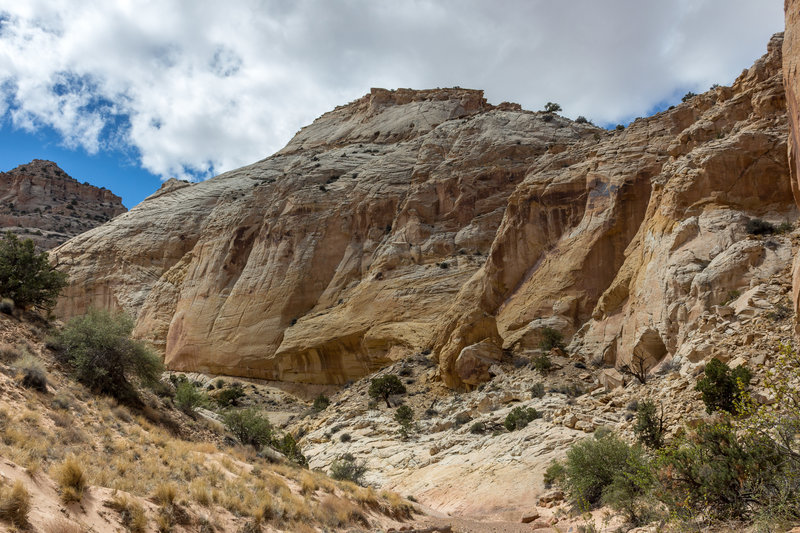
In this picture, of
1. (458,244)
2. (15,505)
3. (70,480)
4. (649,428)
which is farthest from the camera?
(458,244)

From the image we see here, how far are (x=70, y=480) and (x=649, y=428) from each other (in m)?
12.8

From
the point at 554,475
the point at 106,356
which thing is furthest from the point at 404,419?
the point at 106,356

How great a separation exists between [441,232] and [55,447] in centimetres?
3748

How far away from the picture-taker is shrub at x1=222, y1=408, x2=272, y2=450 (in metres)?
18.8

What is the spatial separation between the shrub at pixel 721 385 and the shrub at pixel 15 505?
43.5 feet

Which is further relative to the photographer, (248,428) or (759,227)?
(759,227)

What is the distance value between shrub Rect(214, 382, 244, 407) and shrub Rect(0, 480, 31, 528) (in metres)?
32.2

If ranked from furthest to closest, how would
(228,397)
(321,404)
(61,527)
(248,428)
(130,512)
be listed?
1. (228,397)
2. (321,404)
3. (248,428)
4. (130,512)
5. (61,527)

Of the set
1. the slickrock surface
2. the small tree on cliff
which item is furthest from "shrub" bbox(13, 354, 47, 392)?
the slickrock surface

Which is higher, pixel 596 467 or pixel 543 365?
pixel 543 365

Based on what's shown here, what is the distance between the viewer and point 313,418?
32.6m

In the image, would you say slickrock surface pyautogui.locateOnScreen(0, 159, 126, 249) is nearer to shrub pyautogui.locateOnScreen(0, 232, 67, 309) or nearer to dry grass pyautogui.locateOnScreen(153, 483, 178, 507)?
shrub pyautogui.locateOnScreen(0, 232, 67, 309)

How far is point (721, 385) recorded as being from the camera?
488 inches

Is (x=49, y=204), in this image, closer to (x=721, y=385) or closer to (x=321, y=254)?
(x=321, y=254)
